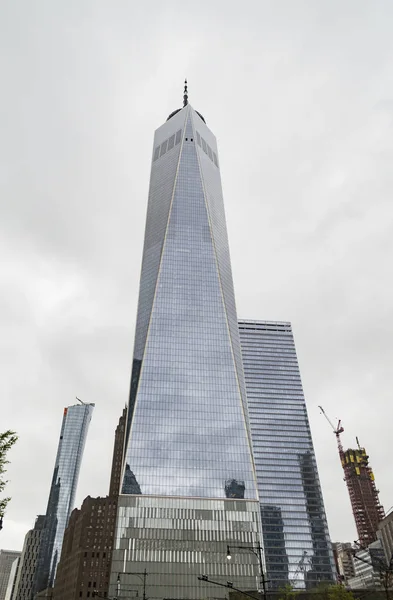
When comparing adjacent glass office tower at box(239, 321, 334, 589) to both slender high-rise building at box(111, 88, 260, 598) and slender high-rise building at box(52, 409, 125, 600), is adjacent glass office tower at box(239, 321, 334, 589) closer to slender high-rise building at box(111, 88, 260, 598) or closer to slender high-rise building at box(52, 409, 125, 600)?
slender high-rise building at box(52, 409, 125, 600)

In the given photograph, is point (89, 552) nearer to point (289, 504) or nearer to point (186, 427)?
point (186, 427)

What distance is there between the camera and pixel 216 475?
121688 millimetres

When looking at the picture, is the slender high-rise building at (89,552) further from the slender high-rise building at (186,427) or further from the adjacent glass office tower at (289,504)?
the adjacent glass office tower at (289,504)

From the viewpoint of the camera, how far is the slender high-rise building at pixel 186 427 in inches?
4323

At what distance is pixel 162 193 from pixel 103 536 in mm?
130652

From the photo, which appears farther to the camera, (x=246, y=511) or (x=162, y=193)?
(x=162, y=193)

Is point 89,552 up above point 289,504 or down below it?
below

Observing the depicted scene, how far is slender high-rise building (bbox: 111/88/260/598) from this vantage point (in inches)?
4323

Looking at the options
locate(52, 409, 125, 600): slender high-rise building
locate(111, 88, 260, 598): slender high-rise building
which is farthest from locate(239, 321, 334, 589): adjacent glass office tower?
locate(111, 88, 260, 598): slender high-rise building

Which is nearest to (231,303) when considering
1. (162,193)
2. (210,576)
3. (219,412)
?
(219,412)

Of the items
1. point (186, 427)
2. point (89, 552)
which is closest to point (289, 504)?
point (89, 552)

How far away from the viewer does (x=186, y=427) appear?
128 m

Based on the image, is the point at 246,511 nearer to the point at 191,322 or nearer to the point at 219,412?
the point at 219,412

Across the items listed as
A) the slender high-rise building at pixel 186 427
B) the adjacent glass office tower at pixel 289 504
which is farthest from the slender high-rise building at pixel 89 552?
the adjacent glass office tower at pixel 289 504
